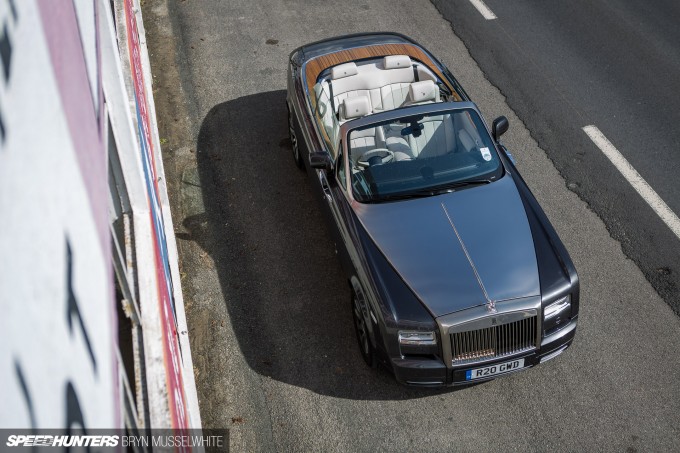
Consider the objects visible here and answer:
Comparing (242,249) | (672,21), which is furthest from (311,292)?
(672,21)

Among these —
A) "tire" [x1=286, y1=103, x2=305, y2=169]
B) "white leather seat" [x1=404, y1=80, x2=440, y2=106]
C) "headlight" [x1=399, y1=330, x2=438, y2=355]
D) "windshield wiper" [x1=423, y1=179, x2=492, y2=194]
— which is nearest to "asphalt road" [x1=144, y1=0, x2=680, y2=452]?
"tire" [x1=286, y1=103, x2=305, y2=169]

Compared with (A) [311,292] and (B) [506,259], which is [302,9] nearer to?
(A) [311,292]

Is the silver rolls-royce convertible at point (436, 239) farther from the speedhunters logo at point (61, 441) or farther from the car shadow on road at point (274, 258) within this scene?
the speedhunters logo at point (61, 441)

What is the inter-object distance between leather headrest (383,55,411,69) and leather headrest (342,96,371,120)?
2.04 feet

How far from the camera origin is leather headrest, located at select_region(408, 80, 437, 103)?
7.97 m

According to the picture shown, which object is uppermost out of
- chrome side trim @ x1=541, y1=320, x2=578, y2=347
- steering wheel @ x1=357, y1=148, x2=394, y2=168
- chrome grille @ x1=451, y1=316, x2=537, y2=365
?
steering wheel @ x1=357, y1=148, x2=394, y2=168

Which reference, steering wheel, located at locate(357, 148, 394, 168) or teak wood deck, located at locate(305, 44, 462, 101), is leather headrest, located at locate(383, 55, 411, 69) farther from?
steering wheel, located at locate(357, 148, 394, 168)

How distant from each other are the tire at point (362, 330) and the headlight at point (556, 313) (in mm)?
1472

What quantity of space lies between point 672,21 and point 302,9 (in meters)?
5.66

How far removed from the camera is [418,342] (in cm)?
606

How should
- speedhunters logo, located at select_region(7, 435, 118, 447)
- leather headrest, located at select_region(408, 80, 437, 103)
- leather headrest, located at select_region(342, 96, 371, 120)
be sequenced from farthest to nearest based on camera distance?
leather headrest, located at select_region(408, 80, 437, 103) < leather headrest, located at select_region(342, 96, 371, 120) < speedhunters logo, located at select_region(7, 435, 118, 447)

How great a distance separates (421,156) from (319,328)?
1876 millimetres

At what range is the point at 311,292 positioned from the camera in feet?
25.1

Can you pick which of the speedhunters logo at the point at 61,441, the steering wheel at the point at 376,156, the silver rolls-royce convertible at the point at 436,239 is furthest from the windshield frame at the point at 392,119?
the speedhunters logo at the point at 61,441
